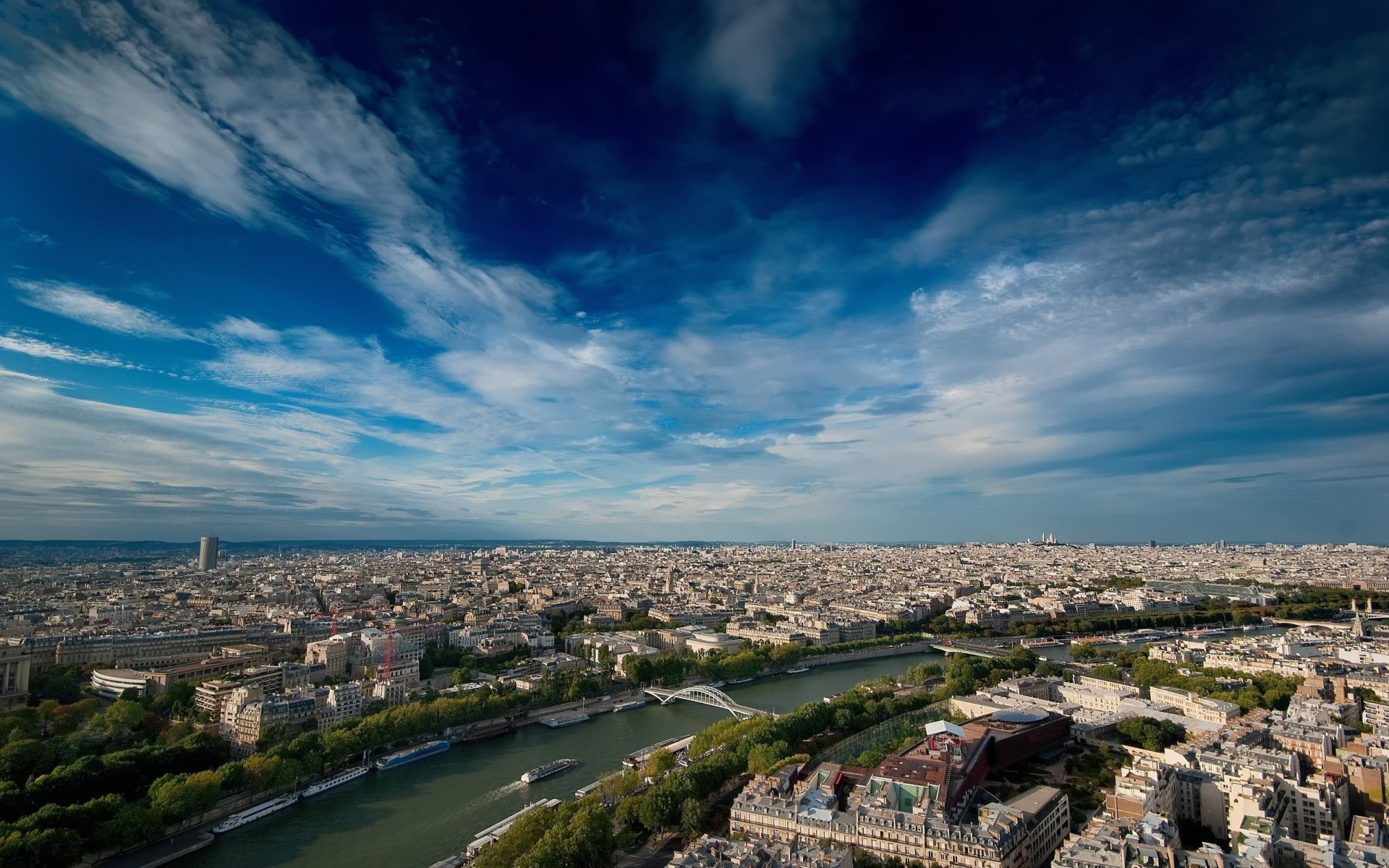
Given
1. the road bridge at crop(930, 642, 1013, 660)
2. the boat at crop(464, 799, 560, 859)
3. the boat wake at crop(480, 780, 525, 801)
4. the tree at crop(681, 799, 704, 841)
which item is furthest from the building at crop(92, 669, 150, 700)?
the road bridge at crop(930, 642, 1013, 660)

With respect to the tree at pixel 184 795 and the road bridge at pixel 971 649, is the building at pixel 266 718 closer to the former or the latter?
the tree at pixel 184 795

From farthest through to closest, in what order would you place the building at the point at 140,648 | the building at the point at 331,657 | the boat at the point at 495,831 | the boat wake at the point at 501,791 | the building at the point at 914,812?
1. the building at the point at 140,648
2. the building at the point at 331,657
3. the boat wake at the point at 501,791
4. the boat at the point at 495,831
5. the building at the point at 914,812

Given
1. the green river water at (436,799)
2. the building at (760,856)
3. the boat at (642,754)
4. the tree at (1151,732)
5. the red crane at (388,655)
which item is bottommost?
the green river water at (436,799)

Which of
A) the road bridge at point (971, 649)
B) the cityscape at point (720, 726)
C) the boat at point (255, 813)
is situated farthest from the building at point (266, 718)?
the road bridge at point (971, 649)

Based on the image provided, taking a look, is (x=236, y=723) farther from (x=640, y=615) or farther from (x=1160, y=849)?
(x=640, y=615)

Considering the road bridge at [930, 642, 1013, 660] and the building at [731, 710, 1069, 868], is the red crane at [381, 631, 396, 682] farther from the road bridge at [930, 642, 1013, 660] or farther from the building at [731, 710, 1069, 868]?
the road bridge at [930, 642, 1013, 660]

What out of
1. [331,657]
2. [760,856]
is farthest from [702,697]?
[760,856]
